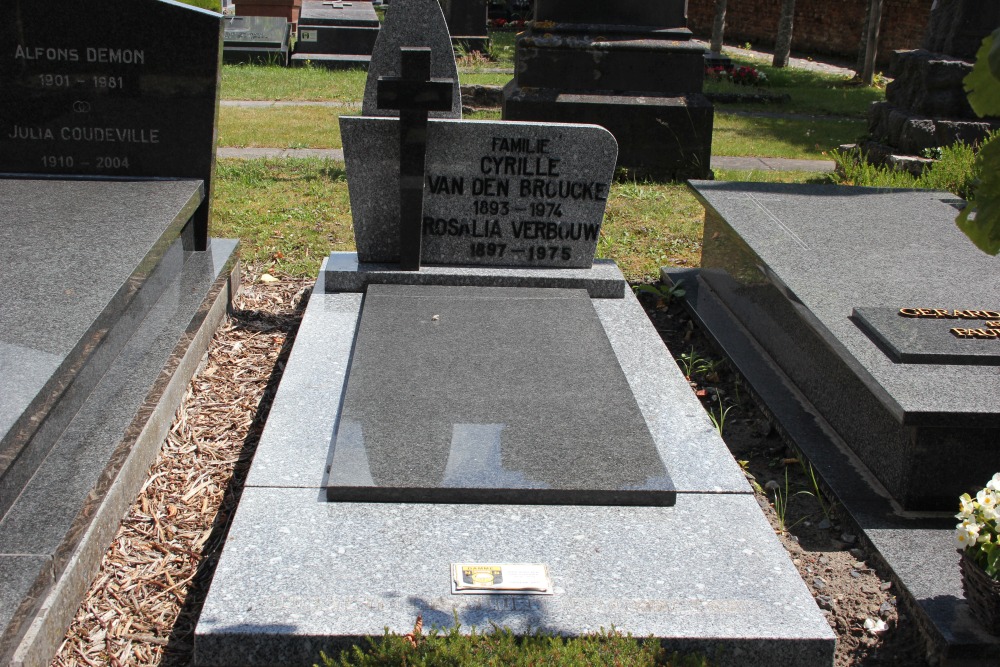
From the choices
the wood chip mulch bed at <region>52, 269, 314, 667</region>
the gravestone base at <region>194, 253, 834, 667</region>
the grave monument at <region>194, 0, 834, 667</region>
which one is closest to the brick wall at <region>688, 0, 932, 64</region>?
the grave monument at <region>194, 0, 834, 667</region>

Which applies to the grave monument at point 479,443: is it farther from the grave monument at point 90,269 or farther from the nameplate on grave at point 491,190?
the grave monument at point 90,269

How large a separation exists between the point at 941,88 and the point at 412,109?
18.4 feet

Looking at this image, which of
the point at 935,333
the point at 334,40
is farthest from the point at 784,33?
the point at 935,333

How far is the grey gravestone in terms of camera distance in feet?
11.2

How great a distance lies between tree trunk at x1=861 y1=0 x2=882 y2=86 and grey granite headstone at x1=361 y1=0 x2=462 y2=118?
13.5m

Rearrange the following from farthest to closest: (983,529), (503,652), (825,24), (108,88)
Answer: (825,24)
(108,88)
(983,529)
(503,652)

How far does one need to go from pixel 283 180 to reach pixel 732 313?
13.6 ft

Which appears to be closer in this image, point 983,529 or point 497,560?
point 983,529

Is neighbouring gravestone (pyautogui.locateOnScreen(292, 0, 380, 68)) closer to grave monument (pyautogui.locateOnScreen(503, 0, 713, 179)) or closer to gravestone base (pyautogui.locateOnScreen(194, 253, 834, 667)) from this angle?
grave monument (pyautogui.locateOnScreen(503, 0, 713, 179))

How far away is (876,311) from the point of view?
13.2 feet

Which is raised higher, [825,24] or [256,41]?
→ [825,24]

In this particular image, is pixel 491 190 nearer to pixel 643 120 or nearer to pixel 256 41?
pixel 643 120

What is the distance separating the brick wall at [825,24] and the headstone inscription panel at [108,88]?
1959 centimetres

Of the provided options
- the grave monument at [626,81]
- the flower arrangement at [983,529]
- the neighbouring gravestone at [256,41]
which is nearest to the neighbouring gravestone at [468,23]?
the neighbouring gravestone at [256,41]
